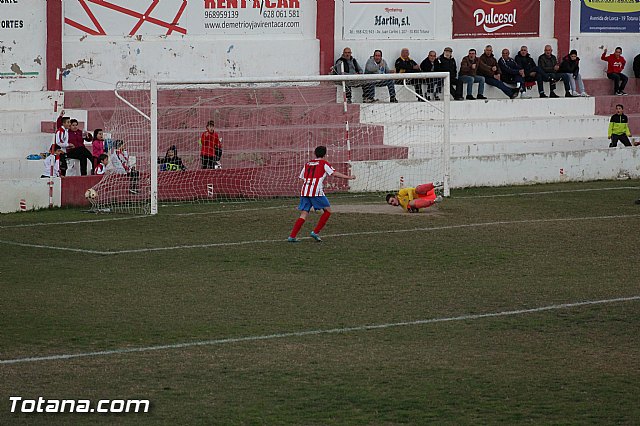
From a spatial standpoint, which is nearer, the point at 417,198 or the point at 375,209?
the point at 417,198

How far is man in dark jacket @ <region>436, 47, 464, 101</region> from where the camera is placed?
28938mm

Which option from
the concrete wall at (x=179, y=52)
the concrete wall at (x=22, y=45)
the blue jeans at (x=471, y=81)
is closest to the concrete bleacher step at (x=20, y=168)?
the concrete wall at (x=22, y=45)

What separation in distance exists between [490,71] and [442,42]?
174cm

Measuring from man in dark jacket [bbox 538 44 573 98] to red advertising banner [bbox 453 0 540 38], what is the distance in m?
1.33

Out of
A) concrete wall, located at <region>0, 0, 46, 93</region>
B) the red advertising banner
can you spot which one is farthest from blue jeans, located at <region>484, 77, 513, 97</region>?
concrete wall, located at <region>0, 0, 46, 93</region>

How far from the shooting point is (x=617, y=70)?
31844 mm

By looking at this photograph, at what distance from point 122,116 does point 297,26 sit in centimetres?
687

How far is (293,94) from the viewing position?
1064 inches

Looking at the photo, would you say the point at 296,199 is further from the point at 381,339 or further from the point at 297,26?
the point at 381,339

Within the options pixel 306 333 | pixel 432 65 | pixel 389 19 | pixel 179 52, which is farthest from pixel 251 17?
pixel 306 333

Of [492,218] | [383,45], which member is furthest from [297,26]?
[492,218]

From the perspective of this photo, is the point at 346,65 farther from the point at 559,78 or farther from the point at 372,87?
the point at 559,78

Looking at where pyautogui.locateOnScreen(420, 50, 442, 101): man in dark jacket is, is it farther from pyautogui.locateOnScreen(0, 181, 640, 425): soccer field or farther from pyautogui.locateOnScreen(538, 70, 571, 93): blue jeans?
pyautogui.locateOnScreen(0, 181, 640, 425): soccer field

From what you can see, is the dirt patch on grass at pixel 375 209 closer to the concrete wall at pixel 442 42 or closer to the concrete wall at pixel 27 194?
the concrete wall at pixel 27 194
